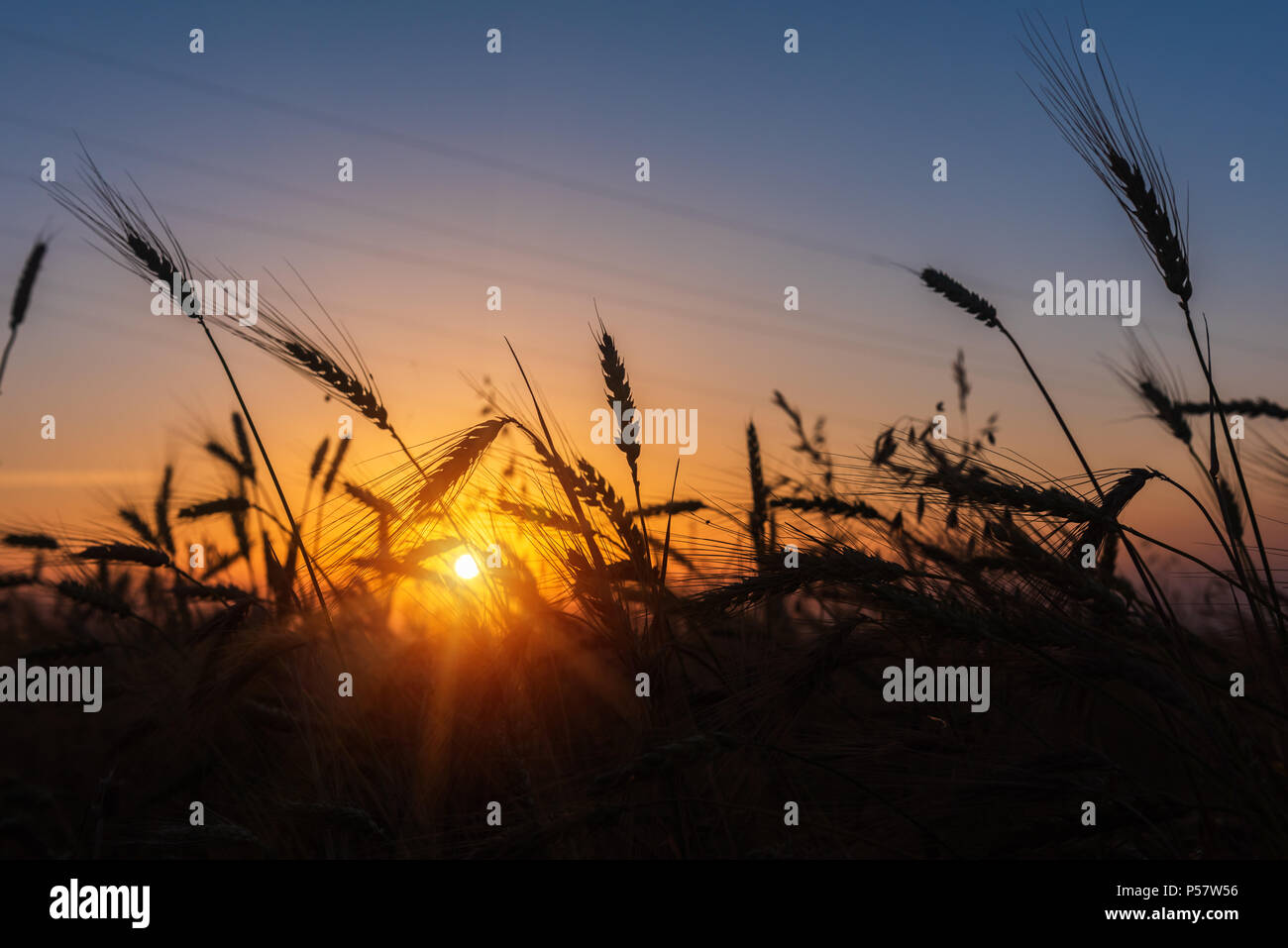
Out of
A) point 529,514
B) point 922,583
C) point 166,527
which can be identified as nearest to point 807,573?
point 922,583

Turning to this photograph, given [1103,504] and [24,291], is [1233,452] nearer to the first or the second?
[1103,504]

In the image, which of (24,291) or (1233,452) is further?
(24,291)

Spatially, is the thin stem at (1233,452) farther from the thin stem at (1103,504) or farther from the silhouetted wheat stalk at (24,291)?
the silhouetted wheat stalk at (24,291)

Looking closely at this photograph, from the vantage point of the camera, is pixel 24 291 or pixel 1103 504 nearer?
pixel 1103 504

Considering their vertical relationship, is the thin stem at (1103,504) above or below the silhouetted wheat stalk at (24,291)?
below

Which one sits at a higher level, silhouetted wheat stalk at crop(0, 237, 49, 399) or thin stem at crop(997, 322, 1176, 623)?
silhouetted wheat stalk at crop(0, 237, 49, 399)

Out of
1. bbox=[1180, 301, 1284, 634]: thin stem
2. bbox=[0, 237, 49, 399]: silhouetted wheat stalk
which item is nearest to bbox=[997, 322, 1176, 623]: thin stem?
bbox=[1180, 301, 1284, 634]: thin stem

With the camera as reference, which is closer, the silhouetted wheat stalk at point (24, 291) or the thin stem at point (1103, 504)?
the thin stem at point (1103, 504)

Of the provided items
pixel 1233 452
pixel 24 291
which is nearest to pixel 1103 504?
pixel 1233 452

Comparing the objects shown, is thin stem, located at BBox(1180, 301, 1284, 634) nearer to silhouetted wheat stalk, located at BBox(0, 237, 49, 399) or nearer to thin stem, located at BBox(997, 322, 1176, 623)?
thin stem, located at BBox(997, 322, 1176, 623)

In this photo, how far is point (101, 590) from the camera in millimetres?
3809

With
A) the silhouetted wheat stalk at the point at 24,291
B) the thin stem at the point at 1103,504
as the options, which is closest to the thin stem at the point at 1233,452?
the thin stem at the point at 1103,504

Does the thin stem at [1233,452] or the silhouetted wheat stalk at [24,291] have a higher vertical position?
the silhouetted wheat stalk at [24,291]
